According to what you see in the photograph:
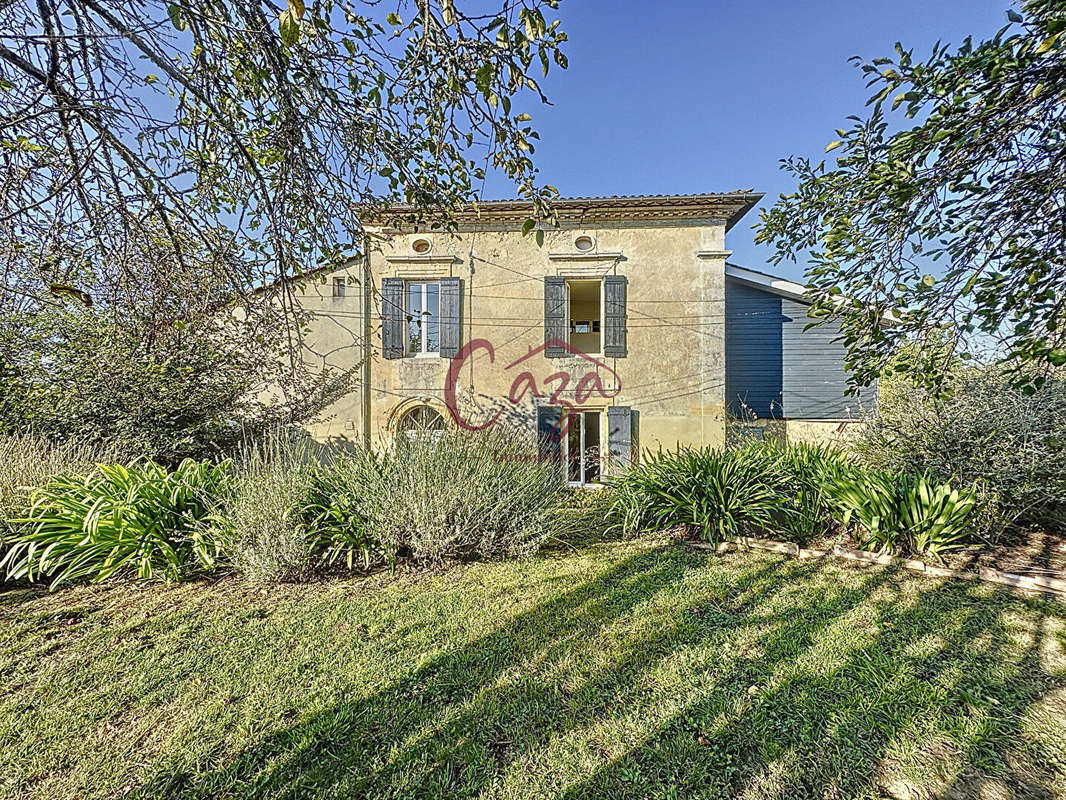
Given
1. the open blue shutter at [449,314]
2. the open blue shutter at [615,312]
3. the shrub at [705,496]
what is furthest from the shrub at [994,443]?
the open blue shutter at [449,314]

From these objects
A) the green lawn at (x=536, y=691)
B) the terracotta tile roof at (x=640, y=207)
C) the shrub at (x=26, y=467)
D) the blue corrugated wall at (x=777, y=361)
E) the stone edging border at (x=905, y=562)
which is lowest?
the green lawn at (x=536, y=691)

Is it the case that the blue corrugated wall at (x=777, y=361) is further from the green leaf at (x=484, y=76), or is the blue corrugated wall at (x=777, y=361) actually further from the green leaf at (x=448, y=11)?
the green leaf at (x=448, y=11)

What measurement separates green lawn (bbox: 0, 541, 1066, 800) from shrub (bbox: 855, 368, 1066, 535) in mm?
1470

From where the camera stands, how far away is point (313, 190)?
115 inches

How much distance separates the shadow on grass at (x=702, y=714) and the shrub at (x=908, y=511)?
864mm

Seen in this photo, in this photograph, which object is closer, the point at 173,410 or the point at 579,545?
the point at 579,545

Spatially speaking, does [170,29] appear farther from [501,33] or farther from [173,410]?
[173,410]

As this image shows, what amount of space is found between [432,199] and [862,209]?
2.99 meters

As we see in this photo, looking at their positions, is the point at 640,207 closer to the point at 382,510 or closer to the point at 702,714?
the point at 382,510

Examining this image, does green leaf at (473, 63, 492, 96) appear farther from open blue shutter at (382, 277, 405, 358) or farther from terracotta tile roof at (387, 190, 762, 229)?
open blue shutter at (382, 277, 405, 358)

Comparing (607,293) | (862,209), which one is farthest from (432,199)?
(607,293)

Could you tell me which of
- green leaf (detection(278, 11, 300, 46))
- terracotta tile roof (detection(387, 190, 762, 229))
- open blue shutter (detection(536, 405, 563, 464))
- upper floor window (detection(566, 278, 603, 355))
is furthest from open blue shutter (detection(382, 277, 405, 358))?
green leaf (detection(278, 11, 300, 46))

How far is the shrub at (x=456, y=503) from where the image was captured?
4461mm

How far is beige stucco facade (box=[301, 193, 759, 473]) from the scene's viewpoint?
8688 mm
